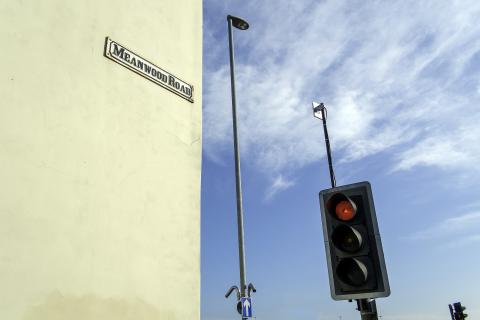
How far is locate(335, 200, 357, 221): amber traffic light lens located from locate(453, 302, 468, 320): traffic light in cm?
1034

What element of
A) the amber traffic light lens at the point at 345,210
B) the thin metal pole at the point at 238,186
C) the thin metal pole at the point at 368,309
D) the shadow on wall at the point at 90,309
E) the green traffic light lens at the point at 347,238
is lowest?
the thin metal pole at the point at 368,309

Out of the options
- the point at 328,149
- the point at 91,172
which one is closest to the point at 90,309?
the point at 91,172

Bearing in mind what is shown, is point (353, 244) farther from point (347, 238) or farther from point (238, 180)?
point (238, 180)

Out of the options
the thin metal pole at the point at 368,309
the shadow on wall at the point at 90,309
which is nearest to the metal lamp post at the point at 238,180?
the shadow on wall at the point at 90,309

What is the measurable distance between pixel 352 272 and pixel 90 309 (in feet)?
11.1

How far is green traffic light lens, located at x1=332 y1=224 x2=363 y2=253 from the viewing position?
3.90 metres

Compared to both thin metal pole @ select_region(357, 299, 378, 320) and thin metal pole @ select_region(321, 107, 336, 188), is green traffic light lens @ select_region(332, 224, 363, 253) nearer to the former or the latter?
thin metal pole @ select_region(357, 299, 378, 320)

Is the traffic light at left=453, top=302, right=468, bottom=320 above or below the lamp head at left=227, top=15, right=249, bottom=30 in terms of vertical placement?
below

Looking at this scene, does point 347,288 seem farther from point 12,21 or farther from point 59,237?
point 12,21

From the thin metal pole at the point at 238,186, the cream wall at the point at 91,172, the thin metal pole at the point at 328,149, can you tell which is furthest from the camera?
the thin metal pole at the point at 238,186

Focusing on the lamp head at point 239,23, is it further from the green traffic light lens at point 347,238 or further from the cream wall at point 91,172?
the green traffic light lens at point 347,238

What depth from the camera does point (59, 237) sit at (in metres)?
5.16

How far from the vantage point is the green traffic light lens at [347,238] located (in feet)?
12.8

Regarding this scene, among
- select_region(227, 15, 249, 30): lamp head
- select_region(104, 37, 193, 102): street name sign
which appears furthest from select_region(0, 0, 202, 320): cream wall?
select_region(227, 15, 249, 30): lamp head
